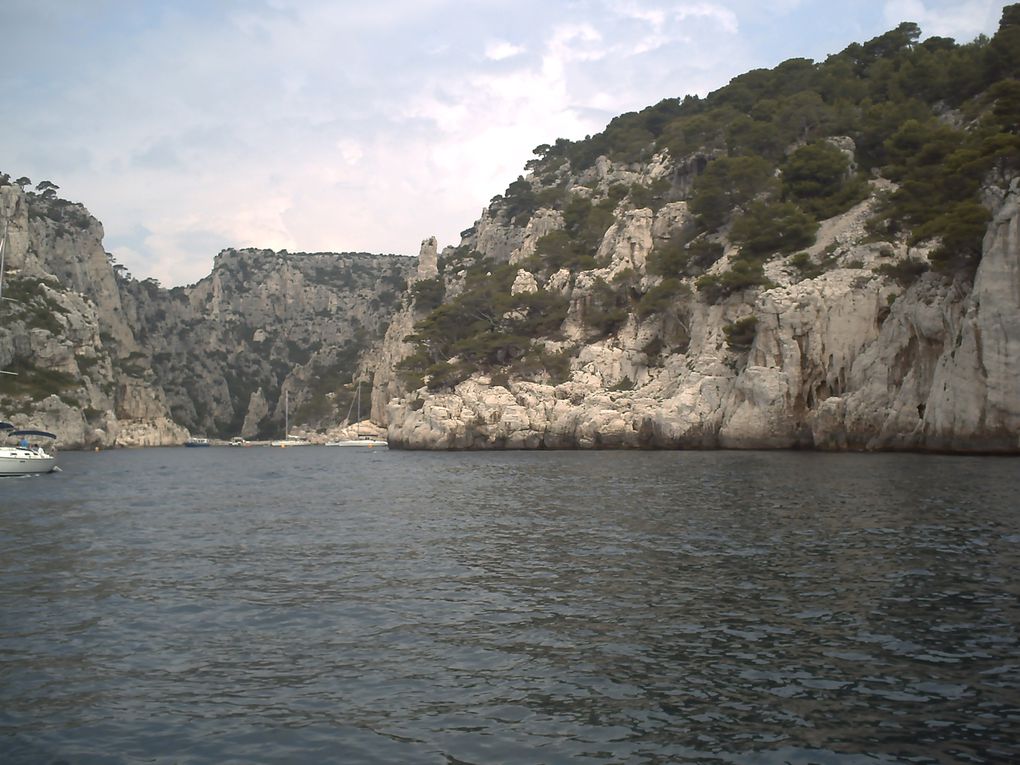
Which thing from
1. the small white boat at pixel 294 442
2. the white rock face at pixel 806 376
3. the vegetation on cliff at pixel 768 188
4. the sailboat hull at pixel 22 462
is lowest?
the small white boat at pixel 294 442

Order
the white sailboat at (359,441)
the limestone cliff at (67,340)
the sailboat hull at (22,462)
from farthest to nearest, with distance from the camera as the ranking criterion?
the white sailboat at (359,441), the limestone cliff at (67,340), the sailboat hull at (22,462)

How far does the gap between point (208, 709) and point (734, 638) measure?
23.1 feet

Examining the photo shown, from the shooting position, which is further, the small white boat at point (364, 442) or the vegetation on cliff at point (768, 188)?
the small white boat at point (364, 442)

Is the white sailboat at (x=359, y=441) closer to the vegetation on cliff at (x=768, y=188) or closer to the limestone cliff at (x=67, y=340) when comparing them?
the vegetation on cliff at (x=768, y=188)

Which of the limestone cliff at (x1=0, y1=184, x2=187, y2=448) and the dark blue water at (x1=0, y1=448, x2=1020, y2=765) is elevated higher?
the limestone cliff at (x1=0, y1=184, x2=187, y2=448)

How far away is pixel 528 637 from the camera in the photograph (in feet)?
37.7

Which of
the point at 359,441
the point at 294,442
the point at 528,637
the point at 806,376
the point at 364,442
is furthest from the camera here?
the point at 294,442

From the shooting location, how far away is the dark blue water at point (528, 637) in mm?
7922

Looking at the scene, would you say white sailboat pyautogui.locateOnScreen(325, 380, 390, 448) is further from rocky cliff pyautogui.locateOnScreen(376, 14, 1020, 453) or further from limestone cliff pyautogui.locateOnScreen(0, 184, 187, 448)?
limestone cliff pyautogui.locateOnScreen(0, 184, 187, 448)

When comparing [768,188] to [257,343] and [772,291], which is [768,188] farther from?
[257,343]

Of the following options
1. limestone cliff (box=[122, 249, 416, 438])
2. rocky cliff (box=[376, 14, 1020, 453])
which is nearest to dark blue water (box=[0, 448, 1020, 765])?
rocky cliff (box=[376, 14, 1020, 453])

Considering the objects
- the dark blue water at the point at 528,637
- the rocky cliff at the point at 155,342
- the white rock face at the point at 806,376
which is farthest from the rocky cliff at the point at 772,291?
the rocky cliff at the point at 155,342

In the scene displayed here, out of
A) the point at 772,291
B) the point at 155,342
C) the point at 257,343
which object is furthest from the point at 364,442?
the point at 257,343

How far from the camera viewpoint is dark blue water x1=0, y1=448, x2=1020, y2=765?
7922 millimetres
